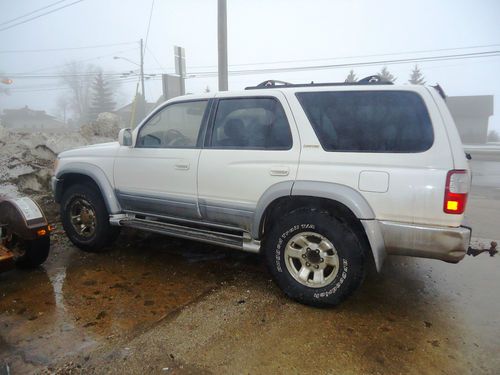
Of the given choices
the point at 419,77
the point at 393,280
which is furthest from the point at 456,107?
the point at 393,280

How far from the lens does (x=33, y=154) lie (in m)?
8.59

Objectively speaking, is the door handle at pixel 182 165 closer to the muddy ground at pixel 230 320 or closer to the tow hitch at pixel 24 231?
the muddy ground at pixel 230 320

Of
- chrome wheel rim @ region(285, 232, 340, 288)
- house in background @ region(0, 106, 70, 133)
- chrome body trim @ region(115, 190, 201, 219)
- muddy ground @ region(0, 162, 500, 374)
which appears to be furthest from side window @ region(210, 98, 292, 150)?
house in background @ region(0, 106, 70, 133)

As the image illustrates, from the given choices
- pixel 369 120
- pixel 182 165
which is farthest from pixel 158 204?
pixel 369 120

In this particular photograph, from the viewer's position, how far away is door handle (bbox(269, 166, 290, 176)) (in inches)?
133

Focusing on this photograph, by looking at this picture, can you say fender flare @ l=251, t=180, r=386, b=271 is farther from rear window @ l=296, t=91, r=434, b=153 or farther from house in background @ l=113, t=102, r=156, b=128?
house in background @ l=113, t=102, r=156, b=128

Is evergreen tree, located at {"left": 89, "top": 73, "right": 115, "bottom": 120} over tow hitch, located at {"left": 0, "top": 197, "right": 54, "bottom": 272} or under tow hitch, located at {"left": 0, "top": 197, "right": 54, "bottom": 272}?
over

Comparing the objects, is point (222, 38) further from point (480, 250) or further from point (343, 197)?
point (480, 250)

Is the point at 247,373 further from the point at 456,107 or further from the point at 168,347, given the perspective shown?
the point at 456,107

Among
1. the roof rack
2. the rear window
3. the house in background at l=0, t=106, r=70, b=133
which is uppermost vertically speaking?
the house in background at l=0, t=106, r=70, b=133

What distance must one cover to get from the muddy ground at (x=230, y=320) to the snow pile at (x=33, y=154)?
3.42 m

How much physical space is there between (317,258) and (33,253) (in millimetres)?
3076

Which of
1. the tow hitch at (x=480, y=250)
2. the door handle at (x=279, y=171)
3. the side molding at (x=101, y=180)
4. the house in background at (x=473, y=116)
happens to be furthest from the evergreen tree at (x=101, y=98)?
the tow hitch at (x=480, y=250)

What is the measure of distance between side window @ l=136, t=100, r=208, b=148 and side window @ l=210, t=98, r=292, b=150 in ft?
0.92
